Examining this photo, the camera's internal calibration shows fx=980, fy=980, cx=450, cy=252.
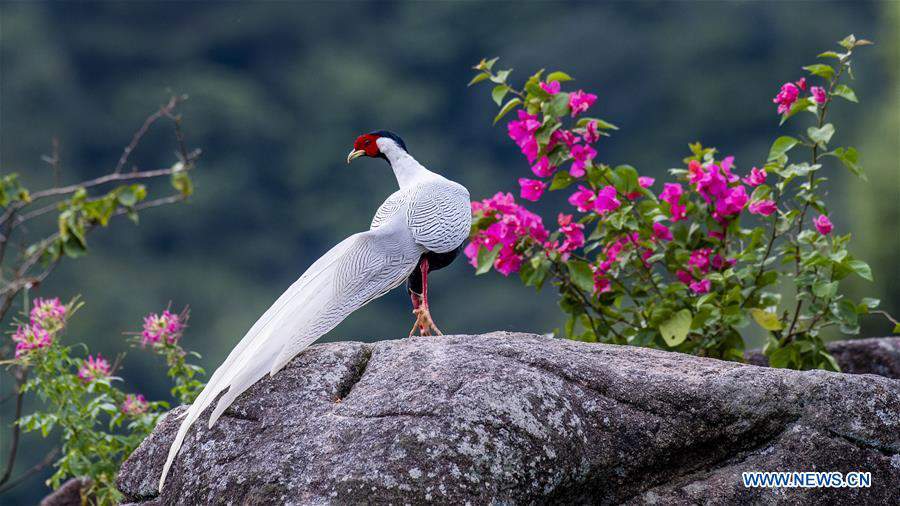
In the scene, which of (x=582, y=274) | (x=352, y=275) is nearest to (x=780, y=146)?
(x=582, y=274)

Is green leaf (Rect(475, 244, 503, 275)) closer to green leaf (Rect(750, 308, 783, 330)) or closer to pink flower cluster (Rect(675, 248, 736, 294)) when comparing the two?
pink flower cluster (Rect(675, 248, 736, 294))

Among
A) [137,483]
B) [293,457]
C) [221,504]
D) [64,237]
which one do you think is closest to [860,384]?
[293,457]

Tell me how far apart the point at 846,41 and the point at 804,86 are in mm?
274

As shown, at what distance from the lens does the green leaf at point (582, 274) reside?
4.89 m

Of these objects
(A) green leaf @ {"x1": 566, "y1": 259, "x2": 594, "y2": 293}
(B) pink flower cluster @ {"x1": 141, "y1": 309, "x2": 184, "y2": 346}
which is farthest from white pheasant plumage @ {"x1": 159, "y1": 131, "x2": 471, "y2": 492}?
(B) pink flower cluster @ {"x1": 141, "y1": 309, "x2": 184, "y2": 346}

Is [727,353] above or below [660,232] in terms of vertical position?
below

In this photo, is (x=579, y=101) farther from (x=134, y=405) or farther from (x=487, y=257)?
(x=134, y=405)

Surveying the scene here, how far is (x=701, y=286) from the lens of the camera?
4.87 meters

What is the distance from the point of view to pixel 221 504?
3.02 meters

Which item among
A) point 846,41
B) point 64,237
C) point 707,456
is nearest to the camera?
point 707,456

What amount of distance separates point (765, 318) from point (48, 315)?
3.44 m

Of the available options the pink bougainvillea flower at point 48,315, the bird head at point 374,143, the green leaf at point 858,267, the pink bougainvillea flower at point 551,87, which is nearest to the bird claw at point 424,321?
the bird head at point 374,143

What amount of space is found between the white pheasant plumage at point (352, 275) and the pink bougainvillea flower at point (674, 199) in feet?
4.48

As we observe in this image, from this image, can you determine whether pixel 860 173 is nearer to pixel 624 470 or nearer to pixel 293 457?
pixel 624 470
